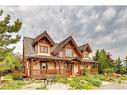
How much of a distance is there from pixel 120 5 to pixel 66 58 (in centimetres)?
512

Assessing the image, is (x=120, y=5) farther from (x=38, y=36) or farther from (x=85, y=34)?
(x=38, y=36)

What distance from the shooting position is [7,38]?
12805 millimetres

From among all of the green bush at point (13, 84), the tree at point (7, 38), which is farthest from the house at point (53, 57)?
the green bush at point (13, 84)

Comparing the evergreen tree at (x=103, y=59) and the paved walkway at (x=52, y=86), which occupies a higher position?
the evergreen tree at (x=103, y=59)

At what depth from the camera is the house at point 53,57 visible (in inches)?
571

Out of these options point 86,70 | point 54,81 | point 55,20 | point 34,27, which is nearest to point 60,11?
point 55,20

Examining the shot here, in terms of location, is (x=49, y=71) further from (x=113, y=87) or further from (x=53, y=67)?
(x=113, y=87)

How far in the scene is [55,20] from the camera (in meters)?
13.1

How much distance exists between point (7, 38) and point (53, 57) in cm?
367

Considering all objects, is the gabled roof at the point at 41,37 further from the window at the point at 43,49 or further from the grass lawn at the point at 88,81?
the grass lawn at the point at 88,81

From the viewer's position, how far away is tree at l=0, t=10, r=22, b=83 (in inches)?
494

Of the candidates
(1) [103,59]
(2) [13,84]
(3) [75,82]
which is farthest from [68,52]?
(2) [13,84]

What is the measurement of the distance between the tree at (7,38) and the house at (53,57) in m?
0.73
